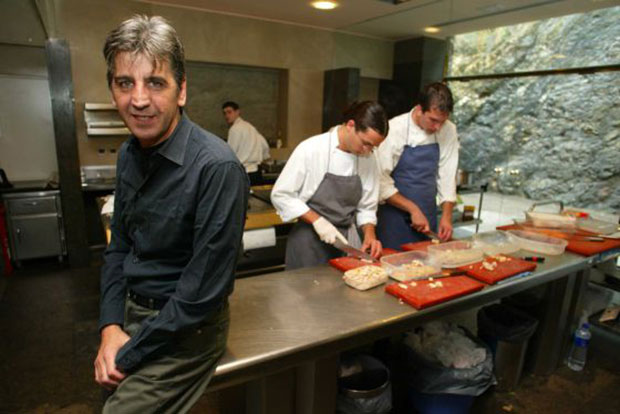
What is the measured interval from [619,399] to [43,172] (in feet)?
18.5

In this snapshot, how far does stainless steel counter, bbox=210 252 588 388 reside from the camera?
116 cm

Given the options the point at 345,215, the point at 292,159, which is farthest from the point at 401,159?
the point at 292,159

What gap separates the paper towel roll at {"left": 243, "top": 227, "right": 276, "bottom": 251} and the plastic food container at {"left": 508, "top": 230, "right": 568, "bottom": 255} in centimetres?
142

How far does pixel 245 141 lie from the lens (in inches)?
191

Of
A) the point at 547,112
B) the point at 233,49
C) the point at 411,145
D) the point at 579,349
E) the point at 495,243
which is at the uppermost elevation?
the point at 233,49

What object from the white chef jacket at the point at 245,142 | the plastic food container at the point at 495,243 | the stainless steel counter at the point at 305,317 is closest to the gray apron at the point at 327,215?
the stainless steel counter at the point at 305,317

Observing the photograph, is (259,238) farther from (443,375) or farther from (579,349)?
(579,349)

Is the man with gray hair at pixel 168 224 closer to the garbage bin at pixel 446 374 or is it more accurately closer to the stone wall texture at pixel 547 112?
the garbage bin at pixel 446 374

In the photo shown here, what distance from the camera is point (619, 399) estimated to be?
7.40ft

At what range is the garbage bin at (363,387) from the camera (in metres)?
1.59

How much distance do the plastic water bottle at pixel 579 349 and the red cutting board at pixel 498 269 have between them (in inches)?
39.4

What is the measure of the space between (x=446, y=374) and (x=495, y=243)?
0.80 m

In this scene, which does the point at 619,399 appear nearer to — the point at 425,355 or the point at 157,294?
the point at 425,355

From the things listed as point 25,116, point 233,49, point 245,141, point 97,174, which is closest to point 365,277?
point 245,141
